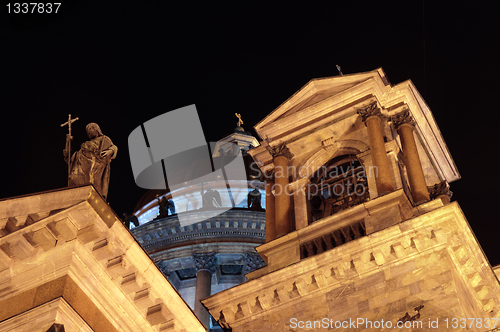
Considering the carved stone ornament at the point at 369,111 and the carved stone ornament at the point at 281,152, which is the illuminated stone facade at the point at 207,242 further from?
the carved stone ornament at the point at 369,111

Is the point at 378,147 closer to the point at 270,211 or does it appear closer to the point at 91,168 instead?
the point at 270,211

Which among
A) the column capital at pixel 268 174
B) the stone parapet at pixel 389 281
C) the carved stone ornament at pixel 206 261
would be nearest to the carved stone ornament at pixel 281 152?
the column capital at pixel 268 174

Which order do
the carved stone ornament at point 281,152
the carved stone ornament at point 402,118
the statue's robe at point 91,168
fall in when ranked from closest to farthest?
the statue's robe at point 91,168, the carved stone ornament at point 402,118, the carved stone ornament at point 281,152

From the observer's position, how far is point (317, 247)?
59.5 ft

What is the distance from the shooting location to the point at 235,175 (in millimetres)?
48406

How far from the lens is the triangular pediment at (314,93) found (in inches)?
852

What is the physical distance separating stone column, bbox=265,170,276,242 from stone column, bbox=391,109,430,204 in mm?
3993

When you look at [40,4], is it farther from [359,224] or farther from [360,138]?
[359,224]

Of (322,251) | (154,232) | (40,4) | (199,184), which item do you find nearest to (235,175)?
(199,184)

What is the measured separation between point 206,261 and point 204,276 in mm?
1000

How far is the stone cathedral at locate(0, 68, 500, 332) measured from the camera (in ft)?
43.5

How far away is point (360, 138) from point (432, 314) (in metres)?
7.46

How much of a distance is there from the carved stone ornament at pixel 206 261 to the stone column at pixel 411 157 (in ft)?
76.3

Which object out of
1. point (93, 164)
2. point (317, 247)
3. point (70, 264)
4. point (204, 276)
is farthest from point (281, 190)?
point (204, 276)
